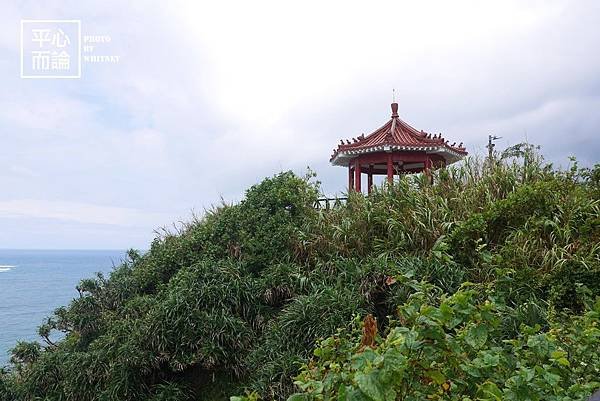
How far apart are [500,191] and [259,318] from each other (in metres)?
2.76

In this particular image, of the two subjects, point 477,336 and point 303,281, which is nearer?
point 477,336

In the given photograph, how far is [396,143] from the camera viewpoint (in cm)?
733

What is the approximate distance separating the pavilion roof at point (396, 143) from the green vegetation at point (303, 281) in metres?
1.99

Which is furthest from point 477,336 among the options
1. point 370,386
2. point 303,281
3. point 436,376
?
point 303,281

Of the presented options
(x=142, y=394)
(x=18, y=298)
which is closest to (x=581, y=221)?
(x=142, y=394)

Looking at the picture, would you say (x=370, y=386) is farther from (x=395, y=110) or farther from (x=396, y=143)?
(x=395, y=110)

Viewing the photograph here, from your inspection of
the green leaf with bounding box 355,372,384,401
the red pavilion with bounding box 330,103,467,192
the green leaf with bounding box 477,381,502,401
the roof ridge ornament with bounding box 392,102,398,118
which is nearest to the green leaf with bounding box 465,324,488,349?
the green leaf with bounding box 477,381,502,401

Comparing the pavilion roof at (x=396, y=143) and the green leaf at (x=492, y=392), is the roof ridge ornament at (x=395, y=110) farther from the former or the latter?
the green leaf at (x=492, y=392)

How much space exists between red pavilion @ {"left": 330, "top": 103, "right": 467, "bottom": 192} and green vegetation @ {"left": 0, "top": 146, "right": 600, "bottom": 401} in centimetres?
201

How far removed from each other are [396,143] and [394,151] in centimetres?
16

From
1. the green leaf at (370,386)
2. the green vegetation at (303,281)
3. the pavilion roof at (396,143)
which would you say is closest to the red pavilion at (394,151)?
the pavilion roof at (396,143)

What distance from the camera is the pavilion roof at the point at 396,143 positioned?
24.2 feet

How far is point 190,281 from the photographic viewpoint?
4559 mm

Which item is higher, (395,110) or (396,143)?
(395,110)
